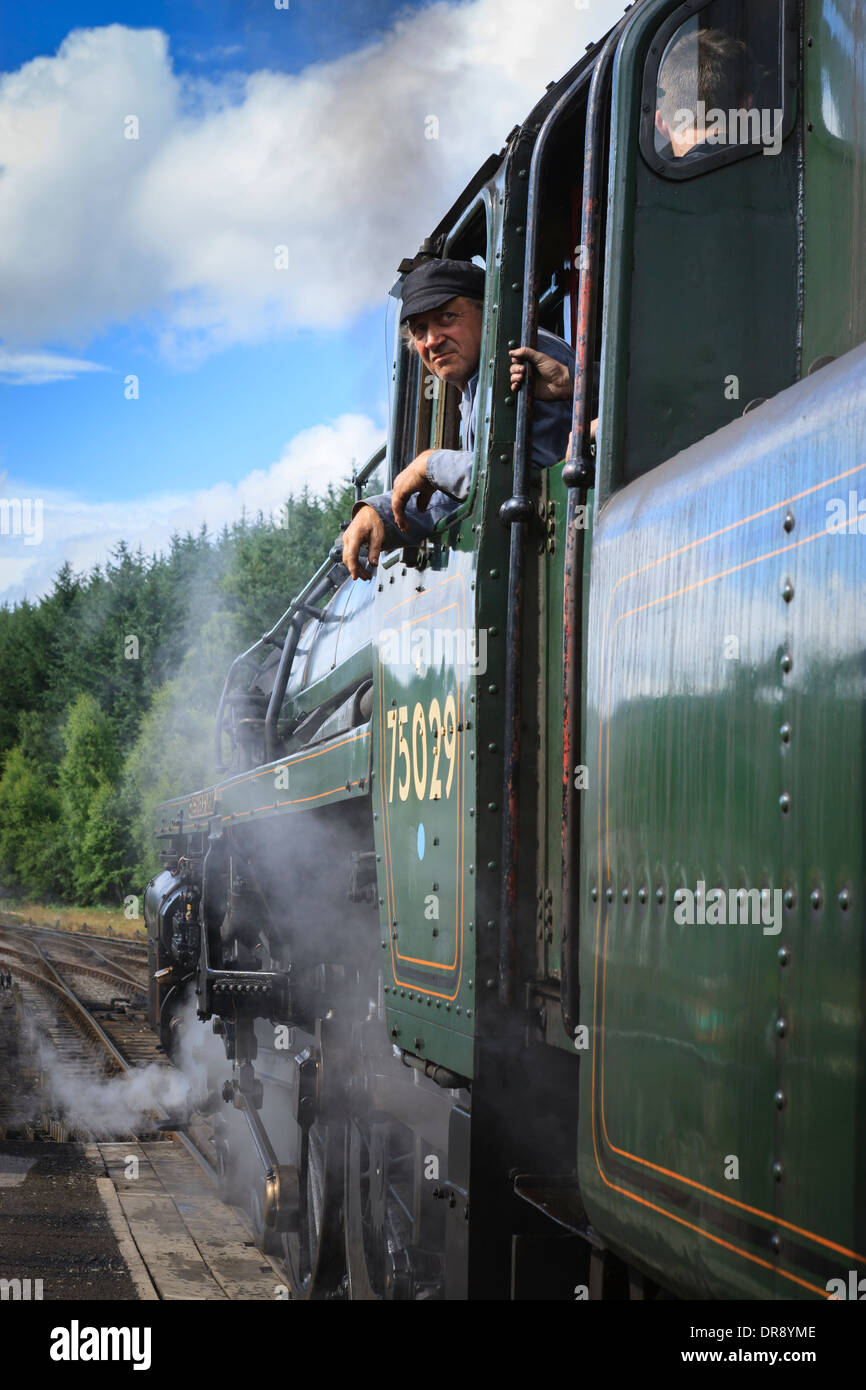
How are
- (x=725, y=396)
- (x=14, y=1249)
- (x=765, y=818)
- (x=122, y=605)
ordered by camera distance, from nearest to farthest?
(x=765, y=818) < (x=725, y=396) < (x=14, y=1249) < (x=122, y=605)

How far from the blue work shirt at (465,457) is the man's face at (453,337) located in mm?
45

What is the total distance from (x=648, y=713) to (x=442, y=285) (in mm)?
1645

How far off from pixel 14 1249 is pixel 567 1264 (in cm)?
524

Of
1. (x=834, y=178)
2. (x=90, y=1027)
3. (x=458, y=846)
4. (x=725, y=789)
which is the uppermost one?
(x=834, y=178)

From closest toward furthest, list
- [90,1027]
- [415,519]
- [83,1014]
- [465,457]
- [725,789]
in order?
[725,789] < [465,457] < [415,519] < [90,1027] < [83,1014]

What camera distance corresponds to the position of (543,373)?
284cm

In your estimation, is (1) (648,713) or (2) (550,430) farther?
(2) (550,430)

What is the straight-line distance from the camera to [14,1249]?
7078 mm

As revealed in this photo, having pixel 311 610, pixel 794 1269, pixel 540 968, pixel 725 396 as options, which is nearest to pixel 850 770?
pixel 794 1269

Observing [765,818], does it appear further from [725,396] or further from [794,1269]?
[725,396]

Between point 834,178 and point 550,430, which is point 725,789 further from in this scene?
point 550,430

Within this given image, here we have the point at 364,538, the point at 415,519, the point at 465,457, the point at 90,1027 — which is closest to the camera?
the point at 465,457

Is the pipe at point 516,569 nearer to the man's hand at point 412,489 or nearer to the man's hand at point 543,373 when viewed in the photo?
the man's hand at point 543,373

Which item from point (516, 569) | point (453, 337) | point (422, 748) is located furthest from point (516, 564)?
point (453, 337)
